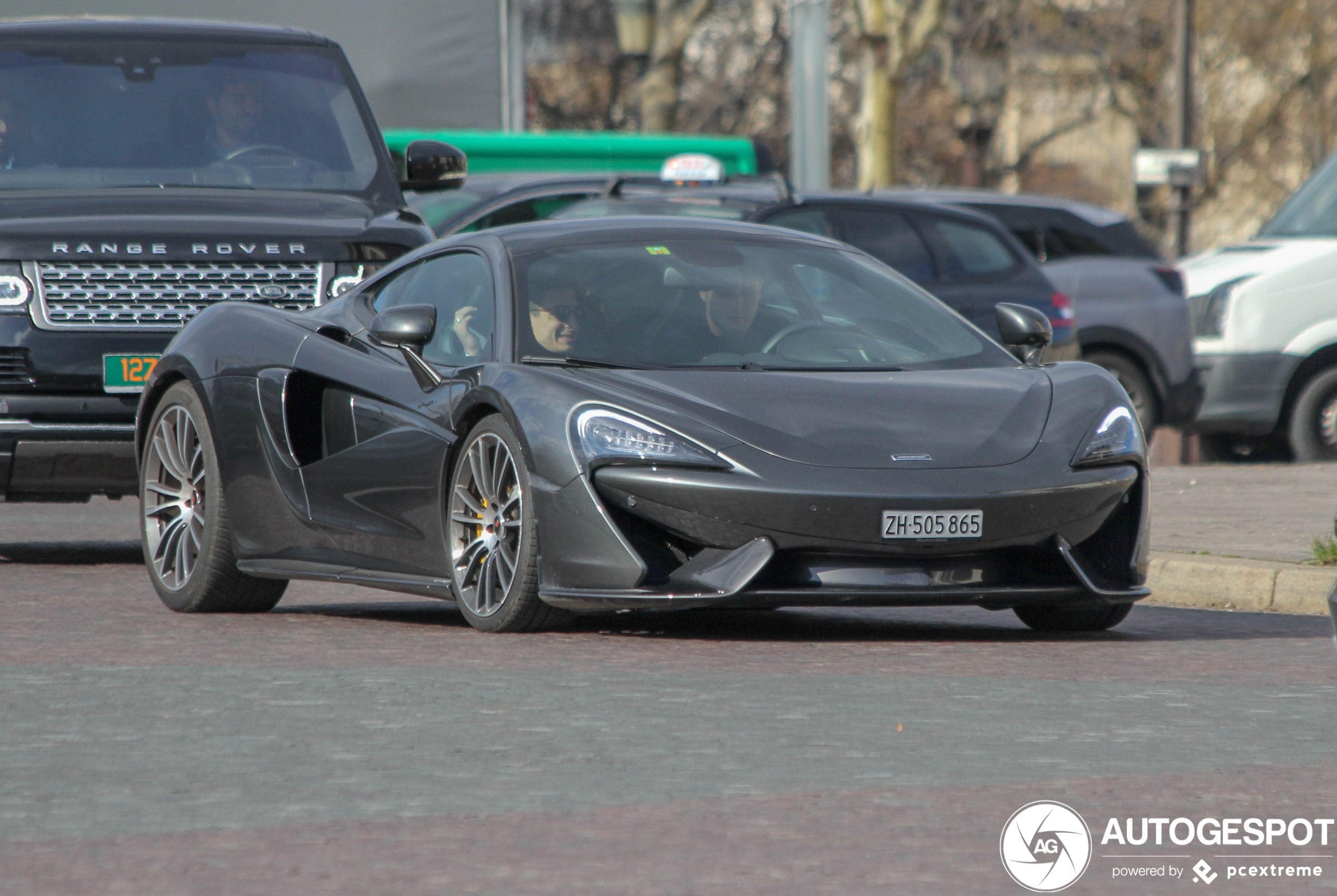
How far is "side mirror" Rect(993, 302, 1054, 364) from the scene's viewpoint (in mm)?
8125

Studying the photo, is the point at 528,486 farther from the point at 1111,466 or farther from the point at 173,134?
the point at 173,134

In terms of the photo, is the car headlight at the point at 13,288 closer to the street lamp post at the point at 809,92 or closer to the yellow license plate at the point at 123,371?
the yellow license plate at the point at 123,371

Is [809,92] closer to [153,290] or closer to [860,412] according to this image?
[153,290]

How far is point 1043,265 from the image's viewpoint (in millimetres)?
17172

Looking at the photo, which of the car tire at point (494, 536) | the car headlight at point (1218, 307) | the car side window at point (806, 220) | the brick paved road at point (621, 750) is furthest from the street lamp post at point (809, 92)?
the car tire at point (494, 536)

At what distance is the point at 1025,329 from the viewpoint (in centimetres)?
813

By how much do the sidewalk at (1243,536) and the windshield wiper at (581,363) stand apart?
2213 millimetres

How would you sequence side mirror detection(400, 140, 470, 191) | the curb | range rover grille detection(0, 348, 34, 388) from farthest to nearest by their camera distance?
side mirror detection(400, 140, 470, 191) → range rover grille detection(0, 348, 34, 388) → the curb

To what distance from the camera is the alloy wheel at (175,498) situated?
28.6 feet

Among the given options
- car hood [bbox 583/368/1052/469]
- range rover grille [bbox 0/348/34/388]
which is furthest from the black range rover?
car hood [bbox 583/368/1052/469]

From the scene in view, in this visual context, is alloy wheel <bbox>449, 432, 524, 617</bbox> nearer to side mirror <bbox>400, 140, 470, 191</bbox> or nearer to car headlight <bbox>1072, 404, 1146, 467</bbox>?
car headlight <bbox>1072, 404, 1146, 467</bbox>

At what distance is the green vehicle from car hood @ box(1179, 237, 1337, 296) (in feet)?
10.4

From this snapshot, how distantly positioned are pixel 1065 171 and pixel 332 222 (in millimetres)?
48057
